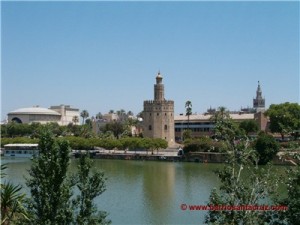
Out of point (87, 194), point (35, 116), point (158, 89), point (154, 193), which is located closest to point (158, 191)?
point (154, 193)

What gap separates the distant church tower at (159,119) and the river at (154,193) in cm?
2248

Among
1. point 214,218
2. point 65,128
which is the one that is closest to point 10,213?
point 214,218

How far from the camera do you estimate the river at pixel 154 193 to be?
71.4ft

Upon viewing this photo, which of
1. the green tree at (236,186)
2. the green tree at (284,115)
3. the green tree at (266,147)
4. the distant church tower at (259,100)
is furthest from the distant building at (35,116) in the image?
the green tree at (236,186)

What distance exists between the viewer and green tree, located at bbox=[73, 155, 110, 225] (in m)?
10.9

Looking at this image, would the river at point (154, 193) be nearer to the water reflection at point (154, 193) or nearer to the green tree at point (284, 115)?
the water reflection at point (154, 193)

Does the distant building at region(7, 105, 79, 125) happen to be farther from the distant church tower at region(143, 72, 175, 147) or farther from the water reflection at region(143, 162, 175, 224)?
the water reflection at region(143, 162, 175, 224)

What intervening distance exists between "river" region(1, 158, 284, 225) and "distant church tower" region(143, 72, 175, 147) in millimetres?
22484

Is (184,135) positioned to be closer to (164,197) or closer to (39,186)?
(164,197)

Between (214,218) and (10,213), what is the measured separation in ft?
15.2

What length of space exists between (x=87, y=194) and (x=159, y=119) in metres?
57.7

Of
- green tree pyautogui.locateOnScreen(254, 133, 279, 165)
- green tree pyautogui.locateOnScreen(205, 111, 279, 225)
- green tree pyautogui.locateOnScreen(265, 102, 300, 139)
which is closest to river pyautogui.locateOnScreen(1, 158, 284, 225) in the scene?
green tree pyautogui.locateOnScreen(205, 111, 279, 225)

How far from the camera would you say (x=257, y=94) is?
13012cm

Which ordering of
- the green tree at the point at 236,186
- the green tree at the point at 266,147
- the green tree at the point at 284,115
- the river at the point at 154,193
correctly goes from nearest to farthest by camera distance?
the green tree at the point at 236,186 < the river at the point at 154,193 < the green tree at the point at 266,147 < the green tree at the point at 284,115
